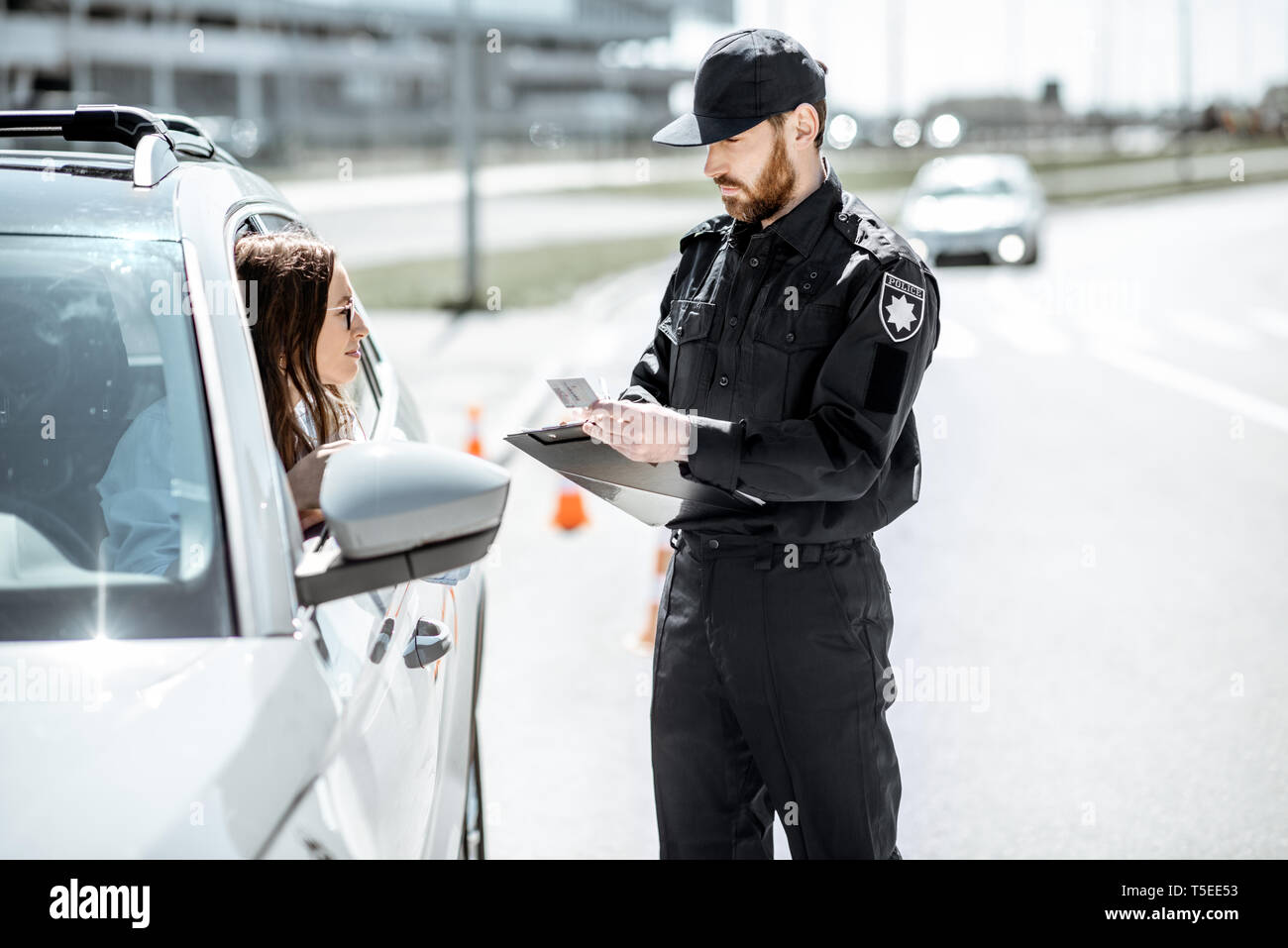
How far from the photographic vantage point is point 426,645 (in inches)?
105

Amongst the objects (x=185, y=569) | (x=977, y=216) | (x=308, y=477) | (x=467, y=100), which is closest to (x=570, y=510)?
(x=308, y=477)

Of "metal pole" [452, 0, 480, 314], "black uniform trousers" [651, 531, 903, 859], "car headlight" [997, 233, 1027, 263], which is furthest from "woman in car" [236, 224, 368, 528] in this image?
"car headlight" [997, 233, 1027, 263]

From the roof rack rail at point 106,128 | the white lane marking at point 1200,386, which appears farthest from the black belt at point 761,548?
the white lane marking at point 1200,386

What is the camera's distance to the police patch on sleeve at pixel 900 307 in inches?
100.0

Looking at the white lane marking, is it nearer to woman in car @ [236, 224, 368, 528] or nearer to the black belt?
the black belt

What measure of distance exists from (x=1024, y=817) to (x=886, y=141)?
7536 centimetres

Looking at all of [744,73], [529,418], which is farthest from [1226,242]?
[744,73]

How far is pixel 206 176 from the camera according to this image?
287 centimetres

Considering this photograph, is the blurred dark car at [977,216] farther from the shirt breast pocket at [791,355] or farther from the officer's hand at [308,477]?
the officer's hand at [308,477]

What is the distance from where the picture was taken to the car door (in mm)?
2029
